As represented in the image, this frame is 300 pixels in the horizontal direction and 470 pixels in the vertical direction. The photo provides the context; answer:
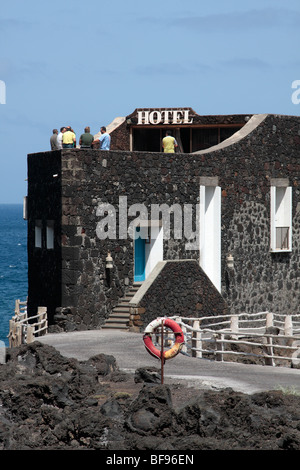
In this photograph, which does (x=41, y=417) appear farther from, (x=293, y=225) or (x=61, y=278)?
(x=293, y=225)

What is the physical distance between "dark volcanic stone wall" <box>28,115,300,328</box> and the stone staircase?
6.9 inches

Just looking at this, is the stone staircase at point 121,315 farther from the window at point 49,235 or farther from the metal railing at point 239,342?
the window at point 49,235

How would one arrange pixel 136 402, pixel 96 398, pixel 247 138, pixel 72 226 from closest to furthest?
pixel 136 402 → pixel 96 398 → pixel 72 226 → pixel 247 138

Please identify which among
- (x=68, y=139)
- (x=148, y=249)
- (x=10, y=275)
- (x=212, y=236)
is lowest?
(x=10, y=275)

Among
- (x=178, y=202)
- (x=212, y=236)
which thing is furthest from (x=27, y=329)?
(x=212, y=236)

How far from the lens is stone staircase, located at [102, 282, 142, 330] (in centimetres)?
2880

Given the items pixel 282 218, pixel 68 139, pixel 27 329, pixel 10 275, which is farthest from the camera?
pixel 10 275

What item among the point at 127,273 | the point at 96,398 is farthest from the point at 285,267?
the point at 96,398

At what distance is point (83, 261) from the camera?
2855cm

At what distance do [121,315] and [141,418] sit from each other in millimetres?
12381

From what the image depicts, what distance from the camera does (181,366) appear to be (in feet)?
72.9

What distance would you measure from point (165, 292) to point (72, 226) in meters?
3.24

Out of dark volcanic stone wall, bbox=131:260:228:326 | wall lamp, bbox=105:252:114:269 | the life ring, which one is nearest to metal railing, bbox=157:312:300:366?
dark volcanic stone wall, bbox=131:260:228:326

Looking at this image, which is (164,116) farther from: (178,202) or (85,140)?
(85,140)
